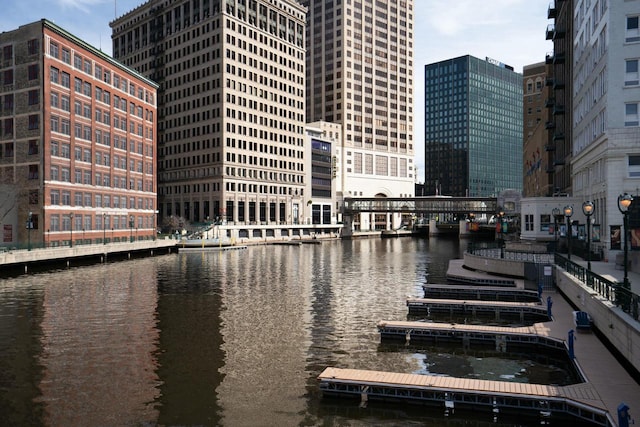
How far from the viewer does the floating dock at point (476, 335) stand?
28797 mm

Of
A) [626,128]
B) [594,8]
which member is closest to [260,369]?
[626,128]

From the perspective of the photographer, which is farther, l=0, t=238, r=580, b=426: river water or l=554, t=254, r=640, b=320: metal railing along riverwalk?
l=554, t=254, r=640, b=320: metal railing along riverwalk

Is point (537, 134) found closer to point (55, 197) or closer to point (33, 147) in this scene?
point (55, 197)

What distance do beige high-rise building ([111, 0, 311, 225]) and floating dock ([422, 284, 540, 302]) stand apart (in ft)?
324

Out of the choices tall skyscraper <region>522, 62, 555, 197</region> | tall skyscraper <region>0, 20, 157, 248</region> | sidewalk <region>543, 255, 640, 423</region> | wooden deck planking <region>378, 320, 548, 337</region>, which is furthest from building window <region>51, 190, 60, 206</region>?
tall skyscraper <region>522, 62, 555, 197</region>

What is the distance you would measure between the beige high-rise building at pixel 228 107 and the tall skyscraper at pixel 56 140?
48.9 m

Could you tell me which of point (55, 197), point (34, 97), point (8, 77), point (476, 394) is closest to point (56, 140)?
point (34, 97)

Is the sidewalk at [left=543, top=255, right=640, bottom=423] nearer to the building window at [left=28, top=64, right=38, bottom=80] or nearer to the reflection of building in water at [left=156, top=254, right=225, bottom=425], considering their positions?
the reflection of building in water at [left=156, top=254, right=225, bottom=425]

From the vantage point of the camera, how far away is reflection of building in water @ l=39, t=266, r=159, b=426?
20.4 m

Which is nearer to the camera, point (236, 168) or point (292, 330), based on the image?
point (292, 330)

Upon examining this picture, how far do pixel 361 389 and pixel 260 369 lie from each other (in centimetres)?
610

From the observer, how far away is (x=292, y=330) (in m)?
34.1

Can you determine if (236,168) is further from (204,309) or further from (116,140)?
(204,309)

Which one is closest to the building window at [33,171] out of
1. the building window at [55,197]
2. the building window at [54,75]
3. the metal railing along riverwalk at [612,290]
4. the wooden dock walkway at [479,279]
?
the building window at [55,197]
